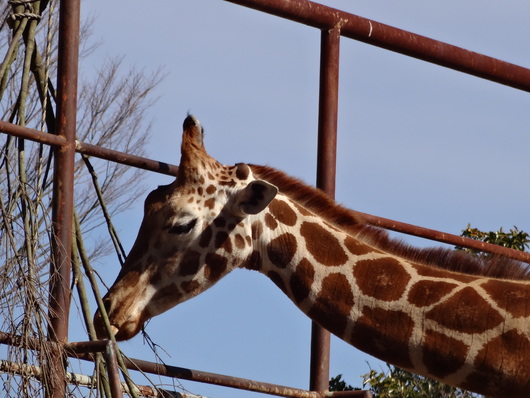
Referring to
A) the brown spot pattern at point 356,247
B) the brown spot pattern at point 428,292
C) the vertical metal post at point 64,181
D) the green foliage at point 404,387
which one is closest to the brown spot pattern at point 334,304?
the brown spot pattern at point 356,247

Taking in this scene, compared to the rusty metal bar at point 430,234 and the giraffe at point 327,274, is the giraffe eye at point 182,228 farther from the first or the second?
the rusty metal bar at point 430,234

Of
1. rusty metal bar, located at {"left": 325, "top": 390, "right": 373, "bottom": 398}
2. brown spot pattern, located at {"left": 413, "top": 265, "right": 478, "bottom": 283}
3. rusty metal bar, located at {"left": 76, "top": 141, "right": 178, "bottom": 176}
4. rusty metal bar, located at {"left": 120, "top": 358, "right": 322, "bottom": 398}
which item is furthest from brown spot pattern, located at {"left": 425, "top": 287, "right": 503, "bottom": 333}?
rusty metal bar, located at {"left": 76, "top": 141, "right": 178, "bottom": 176}

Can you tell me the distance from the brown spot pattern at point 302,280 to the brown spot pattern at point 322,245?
54 mm

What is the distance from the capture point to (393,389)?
976cm

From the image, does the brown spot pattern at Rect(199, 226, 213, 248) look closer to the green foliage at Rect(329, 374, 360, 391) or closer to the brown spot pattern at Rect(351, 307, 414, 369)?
the brown spot pattern at Rect(351, 307, 414, 369)

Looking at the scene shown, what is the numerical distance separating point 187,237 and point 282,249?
0.37m

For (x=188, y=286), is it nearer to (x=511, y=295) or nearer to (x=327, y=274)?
(x=327, y=274)

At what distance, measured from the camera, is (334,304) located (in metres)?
4.57

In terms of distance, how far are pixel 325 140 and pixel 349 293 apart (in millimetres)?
850

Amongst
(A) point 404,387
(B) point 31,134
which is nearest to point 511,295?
(B) point 31,134

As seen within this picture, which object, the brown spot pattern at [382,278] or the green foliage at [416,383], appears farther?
the green foliage at [416,383]

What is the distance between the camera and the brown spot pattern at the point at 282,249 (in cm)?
474

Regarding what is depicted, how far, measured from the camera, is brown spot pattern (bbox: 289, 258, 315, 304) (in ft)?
15.3

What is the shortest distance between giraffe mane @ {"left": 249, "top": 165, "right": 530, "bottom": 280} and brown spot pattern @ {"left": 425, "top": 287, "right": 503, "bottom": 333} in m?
0.27
